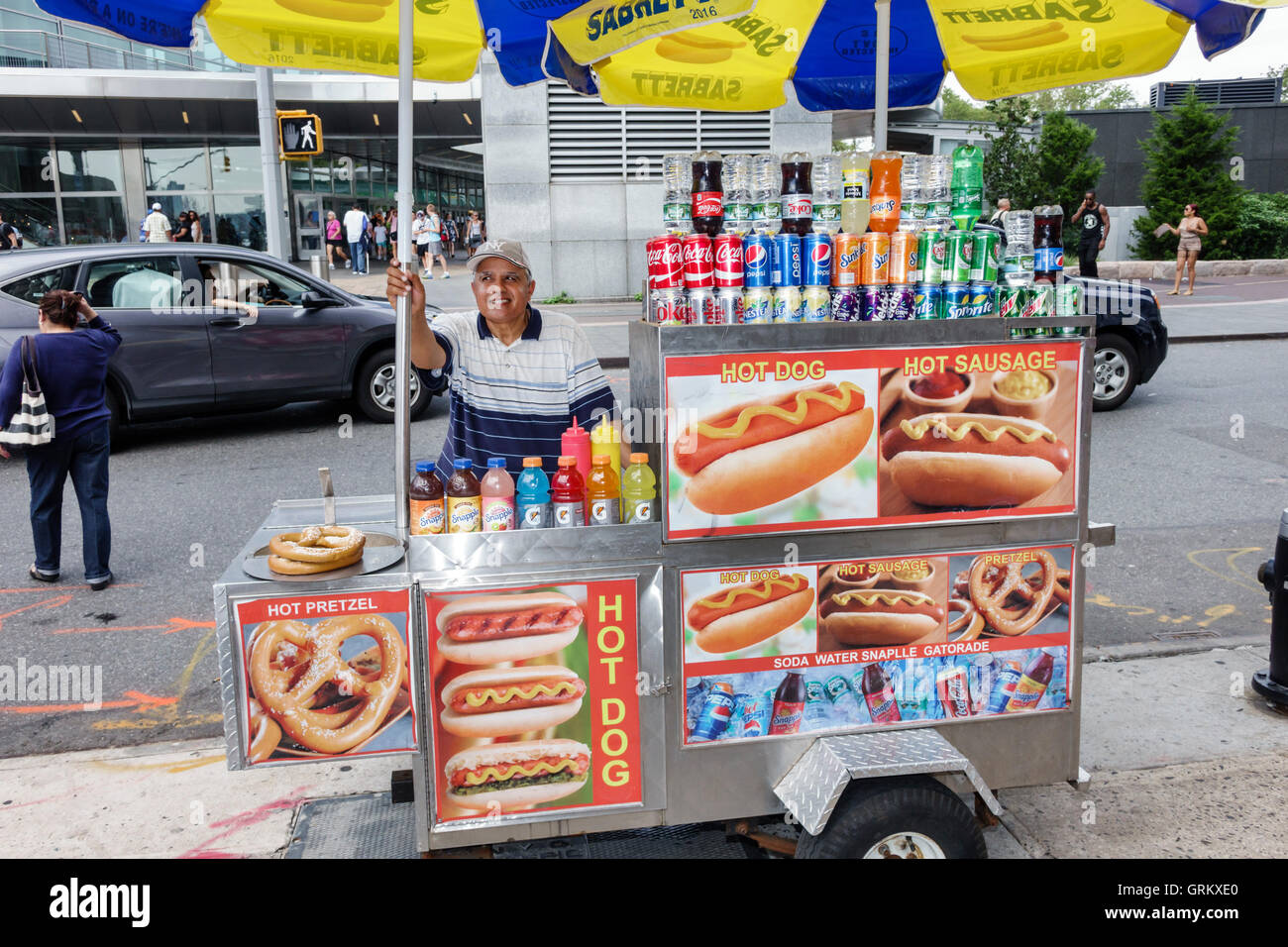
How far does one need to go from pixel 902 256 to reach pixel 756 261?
460 millimetres

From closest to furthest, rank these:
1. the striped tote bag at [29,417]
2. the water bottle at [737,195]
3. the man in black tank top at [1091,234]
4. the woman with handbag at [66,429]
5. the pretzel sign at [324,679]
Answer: the pretzel sign at [324,679] → the water bottle at [737,195] → the striped tote bag at [29,417] → the woman with handbag at [66,429] → the man in black tank top at [1091,234]

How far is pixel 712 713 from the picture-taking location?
10.3 ft

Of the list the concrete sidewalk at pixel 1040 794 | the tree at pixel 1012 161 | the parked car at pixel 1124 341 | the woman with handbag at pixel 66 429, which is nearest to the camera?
the concrete sidewalk at pixel 1040 794

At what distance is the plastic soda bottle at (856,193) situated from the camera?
322 centimetres

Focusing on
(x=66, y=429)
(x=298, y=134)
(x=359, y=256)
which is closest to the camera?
(x=66, y=429)

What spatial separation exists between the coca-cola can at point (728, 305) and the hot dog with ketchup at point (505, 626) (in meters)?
0.96

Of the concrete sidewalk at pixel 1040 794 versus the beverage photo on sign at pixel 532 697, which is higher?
the beverage photo on sign at pixel 532 697

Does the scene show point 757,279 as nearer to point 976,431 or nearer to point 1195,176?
point 976,431

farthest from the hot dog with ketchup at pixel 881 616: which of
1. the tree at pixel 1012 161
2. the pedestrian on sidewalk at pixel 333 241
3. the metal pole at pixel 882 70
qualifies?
the pedestrian on sidewalk at pixel 333 241

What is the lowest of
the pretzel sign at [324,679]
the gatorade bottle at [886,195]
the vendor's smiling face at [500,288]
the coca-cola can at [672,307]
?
the pretzel sign at [324,679]

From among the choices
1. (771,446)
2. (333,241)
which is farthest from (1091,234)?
(333,241)

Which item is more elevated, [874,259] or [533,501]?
[874,259]

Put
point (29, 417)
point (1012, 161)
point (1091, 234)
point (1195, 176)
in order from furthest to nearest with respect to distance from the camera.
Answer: point (1012, 161) < point (1195, 176) < point (1091, 234) < point (29, 417)

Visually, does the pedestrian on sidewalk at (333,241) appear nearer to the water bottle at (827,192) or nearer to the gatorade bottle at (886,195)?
the water bottle at (827,192)
